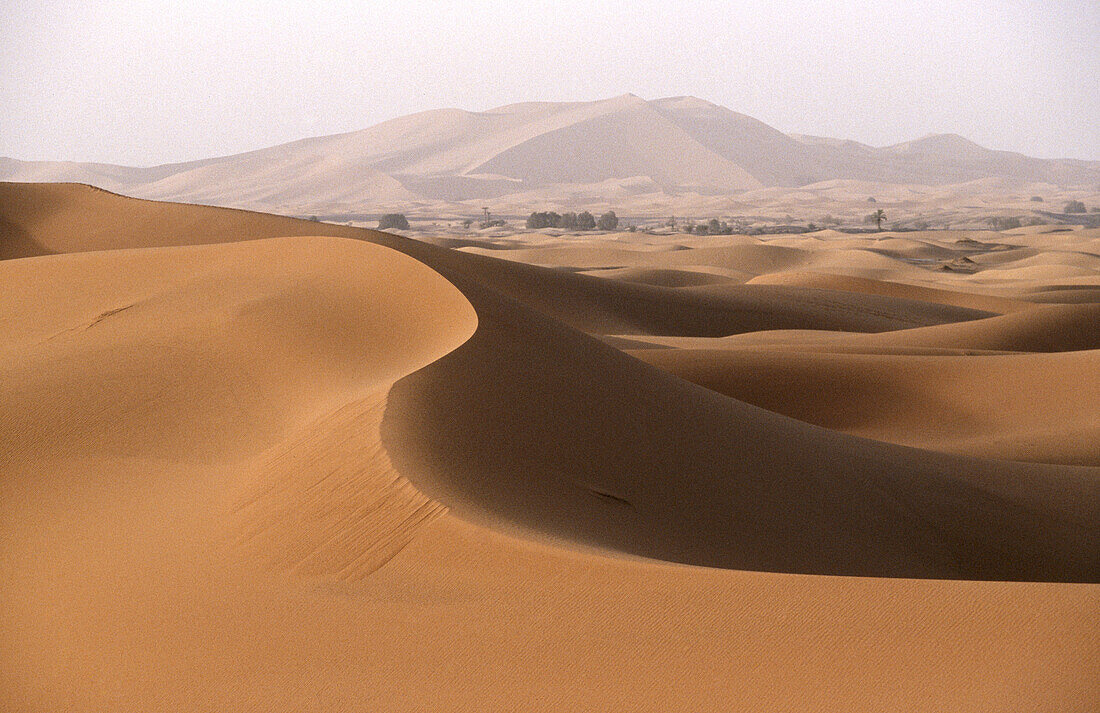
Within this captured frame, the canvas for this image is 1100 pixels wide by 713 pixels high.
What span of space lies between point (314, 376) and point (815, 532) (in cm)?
315

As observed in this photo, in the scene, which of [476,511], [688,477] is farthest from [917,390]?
[476,511]

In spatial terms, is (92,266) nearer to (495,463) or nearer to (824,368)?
(495,463)

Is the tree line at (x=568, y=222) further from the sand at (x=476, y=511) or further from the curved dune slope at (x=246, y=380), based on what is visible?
the curved dune slope at (x=246, y=380)

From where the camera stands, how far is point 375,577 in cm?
417

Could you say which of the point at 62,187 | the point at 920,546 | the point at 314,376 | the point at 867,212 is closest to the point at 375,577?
the point at 314,376

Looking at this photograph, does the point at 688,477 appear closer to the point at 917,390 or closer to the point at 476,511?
the point at 476,511

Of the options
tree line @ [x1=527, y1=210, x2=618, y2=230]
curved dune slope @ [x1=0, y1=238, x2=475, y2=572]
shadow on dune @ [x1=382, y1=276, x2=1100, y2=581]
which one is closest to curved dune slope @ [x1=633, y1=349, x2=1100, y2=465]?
shadow on dune @ [x1=382, y1=276, x2=1100, y2=581]

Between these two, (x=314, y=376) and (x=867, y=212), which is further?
(x=867, y=212)

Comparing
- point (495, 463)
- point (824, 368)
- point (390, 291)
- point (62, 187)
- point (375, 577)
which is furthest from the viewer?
point (62, 187)

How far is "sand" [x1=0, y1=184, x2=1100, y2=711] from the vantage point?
3.43 m

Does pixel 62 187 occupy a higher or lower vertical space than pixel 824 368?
higher

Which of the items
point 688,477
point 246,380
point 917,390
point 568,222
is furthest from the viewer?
point 568,222

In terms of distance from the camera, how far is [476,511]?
4625 millimetres

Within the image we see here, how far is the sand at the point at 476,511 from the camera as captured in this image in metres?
3.43
